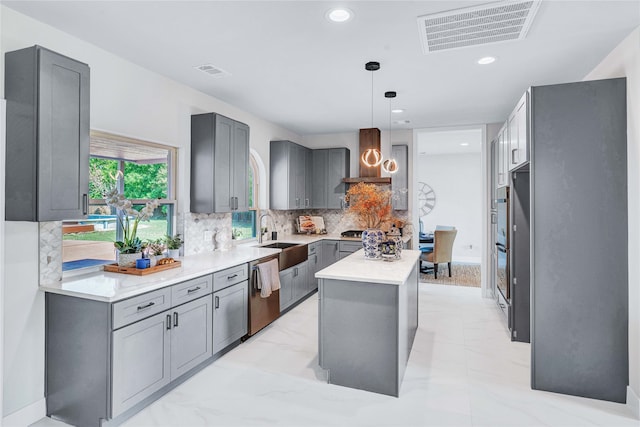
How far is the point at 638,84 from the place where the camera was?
2328mm

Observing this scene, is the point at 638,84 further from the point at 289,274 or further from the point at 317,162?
the point at 317,162

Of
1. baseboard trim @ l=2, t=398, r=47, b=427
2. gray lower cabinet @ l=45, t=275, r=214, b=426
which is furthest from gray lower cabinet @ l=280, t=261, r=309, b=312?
baseboard trim @ l=2, t=398, r=47, b=427

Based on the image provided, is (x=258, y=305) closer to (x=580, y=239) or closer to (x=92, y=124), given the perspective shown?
(x=92, y=124)

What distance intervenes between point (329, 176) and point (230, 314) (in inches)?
129

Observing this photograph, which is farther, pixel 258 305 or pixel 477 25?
pixel 258 305

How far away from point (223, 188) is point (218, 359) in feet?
5.56

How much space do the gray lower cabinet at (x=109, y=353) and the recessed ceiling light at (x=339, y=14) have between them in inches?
84.9

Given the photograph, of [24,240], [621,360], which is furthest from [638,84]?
[24,240]

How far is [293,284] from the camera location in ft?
15.1

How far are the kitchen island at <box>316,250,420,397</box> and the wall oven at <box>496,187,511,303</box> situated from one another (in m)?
1.69

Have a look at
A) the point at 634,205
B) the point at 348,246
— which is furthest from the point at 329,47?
the point at 348,246

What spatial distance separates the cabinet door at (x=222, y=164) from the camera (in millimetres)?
3678

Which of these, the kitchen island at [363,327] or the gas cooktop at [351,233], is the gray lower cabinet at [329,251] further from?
the kitchen island at [363,327]

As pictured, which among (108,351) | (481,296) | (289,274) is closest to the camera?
(108,351)
